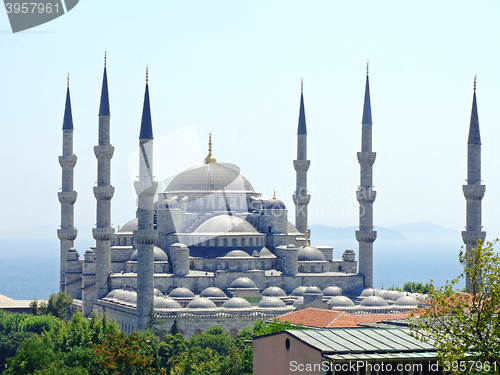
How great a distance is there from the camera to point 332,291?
178 feet

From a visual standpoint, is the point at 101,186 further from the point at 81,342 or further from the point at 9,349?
the point at 81,342

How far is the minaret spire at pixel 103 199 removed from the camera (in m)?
54.7

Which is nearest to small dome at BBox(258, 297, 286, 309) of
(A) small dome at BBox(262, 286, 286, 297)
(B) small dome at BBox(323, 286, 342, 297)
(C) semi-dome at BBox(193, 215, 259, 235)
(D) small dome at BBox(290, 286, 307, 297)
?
(A) small dome at BBox(262, 286, 286, 297)

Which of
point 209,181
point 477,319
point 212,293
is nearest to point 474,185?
point 212,293

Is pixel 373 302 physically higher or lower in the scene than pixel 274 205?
lower

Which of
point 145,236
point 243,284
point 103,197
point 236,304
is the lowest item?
point 236,304

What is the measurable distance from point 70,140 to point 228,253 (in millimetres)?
13898

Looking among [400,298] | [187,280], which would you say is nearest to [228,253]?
[187,280]

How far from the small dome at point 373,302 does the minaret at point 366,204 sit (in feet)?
15.4

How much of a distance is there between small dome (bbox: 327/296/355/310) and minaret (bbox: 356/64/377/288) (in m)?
5.25

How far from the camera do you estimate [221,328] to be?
47281 mm

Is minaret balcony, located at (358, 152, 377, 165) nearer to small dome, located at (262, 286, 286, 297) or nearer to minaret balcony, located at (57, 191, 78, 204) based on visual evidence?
small dome, located at (262, 286, 286, 297)

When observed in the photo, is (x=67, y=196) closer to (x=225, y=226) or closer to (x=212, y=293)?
(x=225, y=226)

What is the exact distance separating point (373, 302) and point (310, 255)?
23.3ft
